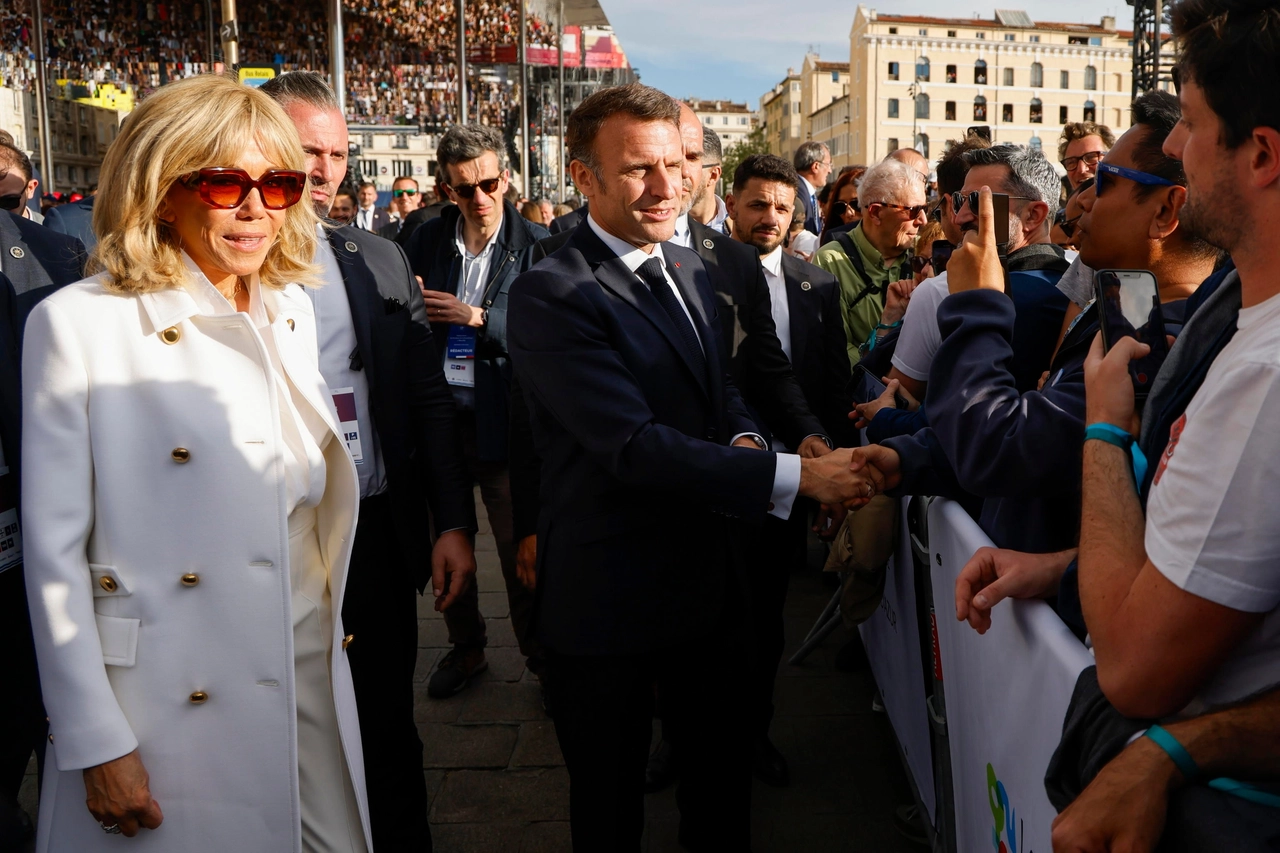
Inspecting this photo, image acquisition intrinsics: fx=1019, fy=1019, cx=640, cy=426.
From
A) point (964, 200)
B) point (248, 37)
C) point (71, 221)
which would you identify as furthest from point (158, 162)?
point (248, 37)

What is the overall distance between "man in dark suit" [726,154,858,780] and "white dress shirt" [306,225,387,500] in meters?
1.33

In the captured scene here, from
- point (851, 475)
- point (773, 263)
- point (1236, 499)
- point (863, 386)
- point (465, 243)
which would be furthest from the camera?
point (465, 243)

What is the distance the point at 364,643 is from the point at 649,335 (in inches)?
44.7

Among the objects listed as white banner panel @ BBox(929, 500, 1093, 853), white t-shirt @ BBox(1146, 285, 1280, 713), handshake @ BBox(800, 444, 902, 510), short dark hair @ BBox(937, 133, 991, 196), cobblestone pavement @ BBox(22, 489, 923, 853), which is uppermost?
short dark hair @ BBox(937, 133, 991, 196)

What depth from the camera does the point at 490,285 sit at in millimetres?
4590

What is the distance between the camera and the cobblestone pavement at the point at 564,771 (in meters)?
3.25

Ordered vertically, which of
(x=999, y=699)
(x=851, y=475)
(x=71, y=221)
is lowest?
(x=999, y=699)

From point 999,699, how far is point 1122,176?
1197mm

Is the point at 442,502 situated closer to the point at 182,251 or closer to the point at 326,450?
the point at 326,450

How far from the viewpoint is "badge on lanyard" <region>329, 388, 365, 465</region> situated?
273cm

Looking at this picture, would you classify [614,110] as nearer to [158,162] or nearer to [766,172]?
[158,162]

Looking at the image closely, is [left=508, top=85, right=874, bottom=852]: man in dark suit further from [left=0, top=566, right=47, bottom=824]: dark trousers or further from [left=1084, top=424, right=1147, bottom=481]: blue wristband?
[left=0, top=566, right=47, bottom=824]: dark trousers

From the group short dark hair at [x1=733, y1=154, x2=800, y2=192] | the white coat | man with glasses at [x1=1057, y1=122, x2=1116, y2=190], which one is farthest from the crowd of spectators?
the white coat

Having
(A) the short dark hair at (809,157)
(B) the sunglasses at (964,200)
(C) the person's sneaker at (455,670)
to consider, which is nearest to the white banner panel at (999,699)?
(B) the sunglasses at (964,200)
